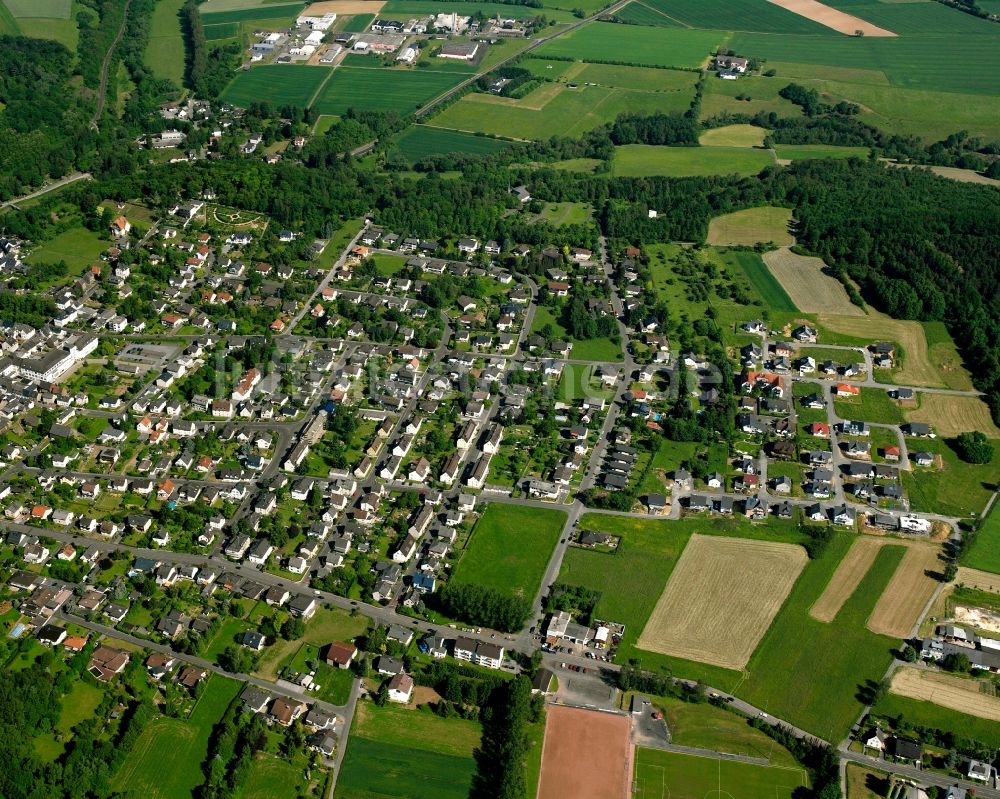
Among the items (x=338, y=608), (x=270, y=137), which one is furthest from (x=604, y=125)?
(x=338, y=608)

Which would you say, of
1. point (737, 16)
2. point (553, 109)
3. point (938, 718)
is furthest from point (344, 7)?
point (938, 718)

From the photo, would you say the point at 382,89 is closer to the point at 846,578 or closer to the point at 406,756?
the point at 846,578

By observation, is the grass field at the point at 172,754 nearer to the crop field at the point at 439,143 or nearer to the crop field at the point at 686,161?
the crop field at the point at 439,143

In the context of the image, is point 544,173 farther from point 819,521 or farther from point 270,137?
point 819,521

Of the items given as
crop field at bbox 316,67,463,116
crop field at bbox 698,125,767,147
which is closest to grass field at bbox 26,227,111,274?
crop field at bbox 316,67,463,116

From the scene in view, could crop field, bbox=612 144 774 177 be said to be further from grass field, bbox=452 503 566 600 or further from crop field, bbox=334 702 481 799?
crop field, bbox=334 702 481 799

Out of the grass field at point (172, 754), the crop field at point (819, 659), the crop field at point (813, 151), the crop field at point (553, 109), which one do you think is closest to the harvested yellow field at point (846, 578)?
the crop field at point (819, 659)
